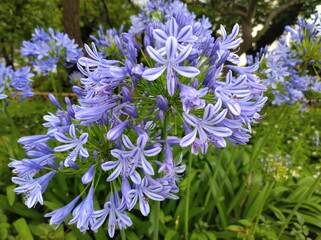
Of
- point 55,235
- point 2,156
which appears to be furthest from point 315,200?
point 2,156

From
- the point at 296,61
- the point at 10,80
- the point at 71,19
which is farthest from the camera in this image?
the point at 71,19

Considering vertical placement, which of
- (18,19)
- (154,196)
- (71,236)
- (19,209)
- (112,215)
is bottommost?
(71,236)

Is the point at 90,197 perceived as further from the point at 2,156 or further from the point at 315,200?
the point at 315,200

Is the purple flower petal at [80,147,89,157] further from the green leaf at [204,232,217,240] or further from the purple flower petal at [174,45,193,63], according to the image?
the green leaf at [204,232,217,240]

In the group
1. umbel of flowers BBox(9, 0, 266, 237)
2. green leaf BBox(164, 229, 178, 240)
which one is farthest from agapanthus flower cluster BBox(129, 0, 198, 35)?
green leaf BBox(164, 229, 178, 240)

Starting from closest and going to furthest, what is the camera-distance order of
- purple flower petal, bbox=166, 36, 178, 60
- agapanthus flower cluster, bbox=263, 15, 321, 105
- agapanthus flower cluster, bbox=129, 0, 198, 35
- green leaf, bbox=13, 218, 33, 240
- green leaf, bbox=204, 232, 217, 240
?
1. purple flower petal, bbox=166, 36, 178, 60
2. green leaf, bbox=13, 218, 33, 240
3. agapanthus flower cluster, bbox=263, 15, 321, 105
4. green leaf, bbox=204, 232, 217, 240
5. agapanthus flower cluster, bbox=129, 0, 198, 35

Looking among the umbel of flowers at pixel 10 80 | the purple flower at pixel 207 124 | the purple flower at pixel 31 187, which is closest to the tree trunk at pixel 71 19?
the umbel of flowers at pixel 10 80

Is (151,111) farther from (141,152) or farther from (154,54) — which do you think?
(154,54)

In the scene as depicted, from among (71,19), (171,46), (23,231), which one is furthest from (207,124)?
(71,19)
